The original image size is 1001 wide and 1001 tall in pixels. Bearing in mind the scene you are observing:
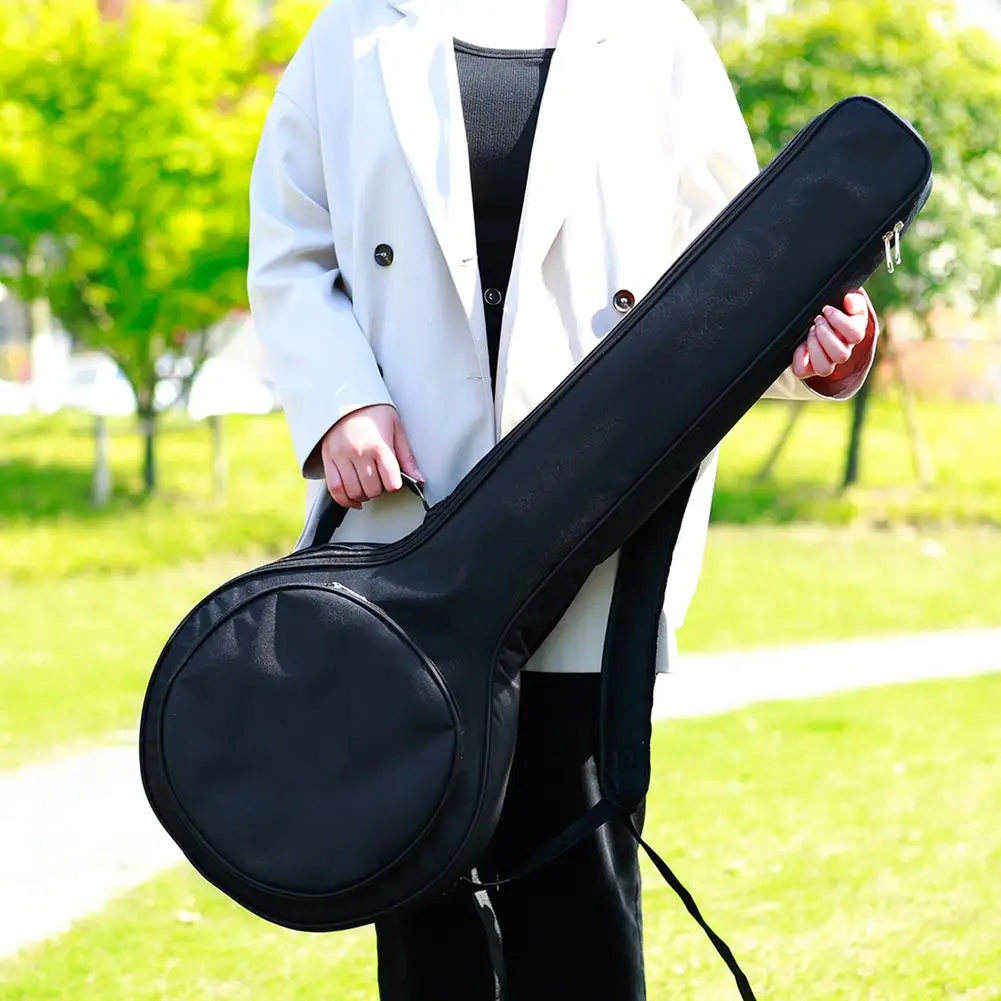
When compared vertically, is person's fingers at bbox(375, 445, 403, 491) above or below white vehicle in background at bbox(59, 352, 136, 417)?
above

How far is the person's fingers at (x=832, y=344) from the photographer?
211 cm

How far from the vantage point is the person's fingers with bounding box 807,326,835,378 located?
2119 millimetres

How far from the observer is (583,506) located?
2.10 metres

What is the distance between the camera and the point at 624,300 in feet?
7.34

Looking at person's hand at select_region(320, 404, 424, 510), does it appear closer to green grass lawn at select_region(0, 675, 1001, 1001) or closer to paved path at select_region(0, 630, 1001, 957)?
green grass lawn at select_region(0, 675, 1001, 1001)

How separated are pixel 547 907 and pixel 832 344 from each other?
84 cm

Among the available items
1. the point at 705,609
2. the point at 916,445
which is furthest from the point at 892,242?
the point at 916,445

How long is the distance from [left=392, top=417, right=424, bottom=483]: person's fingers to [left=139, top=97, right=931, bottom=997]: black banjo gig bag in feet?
0.36

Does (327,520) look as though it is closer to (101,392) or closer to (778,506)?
(101,392)

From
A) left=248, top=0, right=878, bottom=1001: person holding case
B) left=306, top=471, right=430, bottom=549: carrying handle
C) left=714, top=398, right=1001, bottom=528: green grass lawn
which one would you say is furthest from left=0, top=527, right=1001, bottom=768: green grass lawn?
left=248, top=0, right=878, bottom=1001: person holding case

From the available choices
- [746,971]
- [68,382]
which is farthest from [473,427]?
[68,382]

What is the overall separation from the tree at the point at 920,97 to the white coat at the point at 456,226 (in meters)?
11.5

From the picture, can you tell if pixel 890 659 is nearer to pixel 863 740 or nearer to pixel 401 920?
pixel 863 740

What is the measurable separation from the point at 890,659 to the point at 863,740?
79.3 inches
